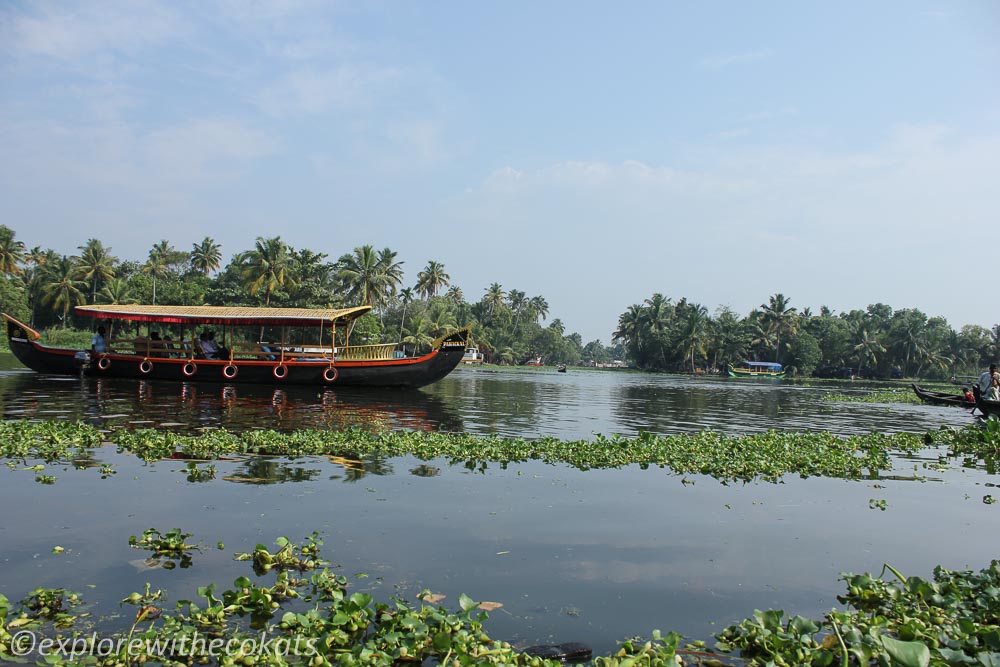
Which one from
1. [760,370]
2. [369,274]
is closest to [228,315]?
[369,274]

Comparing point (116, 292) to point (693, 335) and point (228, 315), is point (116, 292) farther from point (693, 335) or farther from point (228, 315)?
point (693, 335)

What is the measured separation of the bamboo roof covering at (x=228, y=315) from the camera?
89.3 feet

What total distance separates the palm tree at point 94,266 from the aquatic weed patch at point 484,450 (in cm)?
6706

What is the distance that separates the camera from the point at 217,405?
20.0 metres

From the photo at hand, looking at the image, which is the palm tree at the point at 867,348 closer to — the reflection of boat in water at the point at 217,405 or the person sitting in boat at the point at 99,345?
the reflection of boat in water at the point at 217,405

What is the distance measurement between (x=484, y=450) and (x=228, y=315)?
19.0 m

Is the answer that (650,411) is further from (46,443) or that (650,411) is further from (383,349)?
(46,443)

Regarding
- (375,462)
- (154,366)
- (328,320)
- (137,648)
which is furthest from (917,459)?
(154,366)

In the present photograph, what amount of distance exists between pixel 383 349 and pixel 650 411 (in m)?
11.8

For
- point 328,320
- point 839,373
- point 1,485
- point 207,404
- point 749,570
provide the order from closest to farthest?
1. point 749,570
2. point 1,485
3. point 207,404
4. point 328,320
5. point 839,373

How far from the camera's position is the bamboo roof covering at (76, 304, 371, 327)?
89.3 feet

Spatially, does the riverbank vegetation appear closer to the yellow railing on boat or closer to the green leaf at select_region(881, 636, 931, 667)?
the green leaf at select_region(881, 636, 931, 667)

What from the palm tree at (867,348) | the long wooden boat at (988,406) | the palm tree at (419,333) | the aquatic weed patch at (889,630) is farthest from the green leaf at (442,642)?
the palm tree at (867,348)

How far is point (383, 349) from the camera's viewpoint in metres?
29.9
